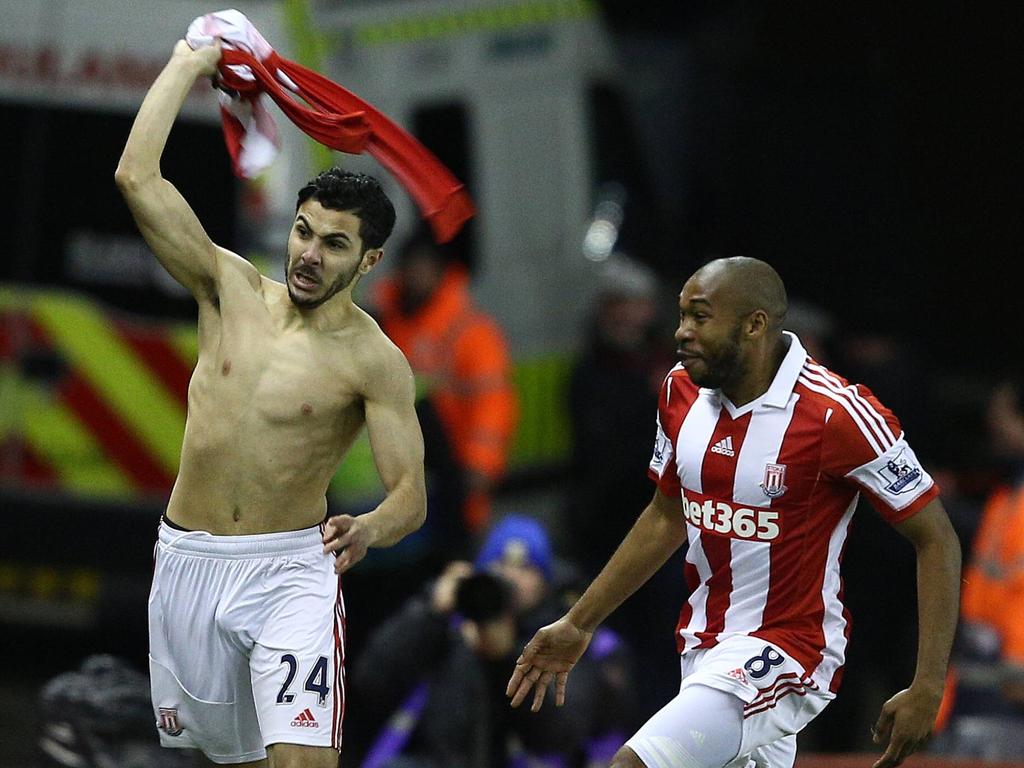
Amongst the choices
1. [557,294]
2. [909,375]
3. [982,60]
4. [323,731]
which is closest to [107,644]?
[557,294]

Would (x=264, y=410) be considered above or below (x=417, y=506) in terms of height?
above

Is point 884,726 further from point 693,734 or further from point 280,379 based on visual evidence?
point 280,379

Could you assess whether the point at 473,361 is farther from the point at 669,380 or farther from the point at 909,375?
the point at 669,380

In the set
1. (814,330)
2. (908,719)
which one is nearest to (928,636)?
(908,719)

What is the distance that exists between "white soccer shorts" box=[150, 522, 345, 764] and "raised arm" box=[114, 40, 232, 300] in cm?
70

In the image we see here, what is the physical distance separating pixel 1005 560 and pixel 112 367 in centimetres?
359

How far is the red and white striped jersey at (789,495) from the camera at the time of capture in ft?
18.4

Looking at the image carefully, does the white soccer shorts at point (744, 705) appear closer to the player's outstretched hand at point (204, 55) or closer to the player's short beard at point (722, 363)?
the player's short beard at point (722, 363)

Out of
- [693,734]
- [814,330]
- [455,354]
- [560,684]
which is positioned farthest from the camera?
[814,330]

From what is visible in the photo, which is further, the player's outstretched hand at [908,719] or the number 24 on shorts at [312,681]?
the number 24 on shorts at [312,681]

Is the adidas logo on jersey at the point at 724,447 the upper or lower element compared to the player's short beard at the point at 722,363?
lower

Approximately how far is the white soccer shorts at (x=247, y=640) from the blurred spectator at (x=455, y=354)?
365cm

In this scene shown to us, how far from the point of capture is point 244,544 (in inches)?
229

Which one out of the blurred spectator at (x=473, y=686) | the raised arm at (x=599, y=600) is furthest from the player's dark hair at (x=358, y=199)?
the blurred spectator at (x=473, y=686)
